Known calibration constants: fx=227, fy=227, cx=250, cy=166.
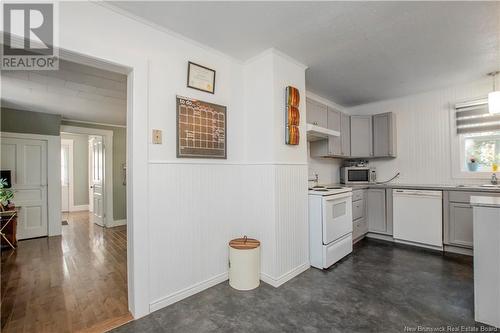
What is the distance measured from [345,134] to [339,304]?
290 centimetres

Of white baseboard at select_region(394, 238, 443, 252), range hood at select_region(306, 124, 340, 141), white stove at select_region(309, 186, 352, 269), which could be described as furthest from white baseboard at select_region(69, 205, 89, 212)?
white baseboard at select_region(394, 238, 443, 252)

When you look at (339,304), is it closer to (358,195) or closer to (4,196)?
(358,195)

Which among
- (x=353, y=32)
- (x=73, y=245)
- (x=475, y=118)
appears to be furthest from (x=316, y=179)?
(x=73, y=245)

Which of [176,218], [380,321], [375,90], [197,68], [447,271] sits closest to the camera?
[380,321]

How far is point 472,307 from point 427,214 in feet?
5.43

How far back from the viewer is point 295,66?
2650 mm

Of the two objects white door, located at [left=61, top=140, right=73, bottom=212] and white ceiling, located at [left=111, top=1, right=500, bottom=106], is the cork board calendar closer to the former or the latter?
white ceiling, located at [left=111, top=1, right=500, bottom=106]

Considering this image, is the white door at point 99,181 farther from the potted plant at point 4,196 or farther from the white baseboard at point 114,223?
the potted plant at point 4,196

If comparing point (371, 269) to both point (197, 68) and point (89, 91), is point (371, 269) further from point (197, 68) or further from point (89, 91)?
point (89, 91)

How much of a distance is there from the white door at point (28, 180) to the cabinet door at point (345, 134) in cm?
542

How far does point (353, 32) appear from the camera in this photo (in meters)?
2.11

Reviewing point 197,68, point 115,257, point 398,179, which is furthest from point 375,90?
point 115,257

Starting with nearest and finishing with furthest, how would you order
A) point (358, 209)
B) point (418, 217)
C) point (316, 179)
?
point (418, 217) → point (358, 209) → point (316, 179)

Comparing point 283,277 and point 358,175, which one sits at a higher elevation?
point 358,175
